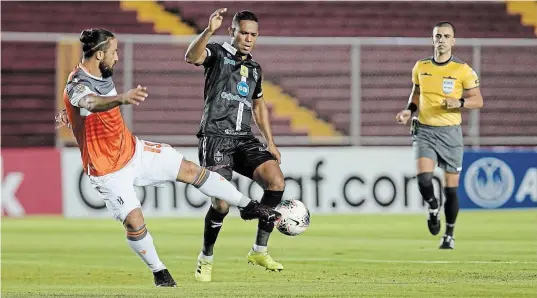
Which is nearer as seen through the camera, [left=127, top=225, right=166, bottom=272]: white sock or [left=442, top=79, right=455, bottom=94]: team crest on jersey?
[left=127, top=225, right=166, bottom=272]: white sock

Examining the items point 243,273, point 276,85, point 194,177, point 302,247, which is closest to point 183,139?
point 276,85

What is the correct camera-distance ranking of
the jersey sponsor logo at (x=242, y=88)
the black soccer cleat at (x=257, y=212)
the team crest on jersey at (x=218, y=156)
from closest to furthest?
the black soccer cleat at (x=257, y=212) → the team crest on jersey at (x=218, y=156) → the jersey sponsor logo at (x=242, y=88)

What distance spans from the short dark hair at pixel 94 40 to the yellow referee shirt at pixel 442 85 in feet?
14.8

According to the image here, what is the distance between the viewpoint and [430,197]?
472 inches

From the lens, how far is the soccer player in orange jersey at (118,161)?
330 inches

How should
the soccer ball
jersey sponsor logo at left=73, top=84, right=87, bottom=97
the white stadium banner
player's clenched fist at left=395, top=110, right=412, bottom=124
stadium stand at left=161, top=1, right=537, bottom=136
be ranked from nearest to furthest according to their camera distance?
jersey sponsor logo at left=73, top=84, right=87, bottom=97, the soccer ball, player's clenched fist at left=395, top=110, right=412, bottom=124, the white stadium banner, stadium stand at left=161, top=1, right=537, bottom=136

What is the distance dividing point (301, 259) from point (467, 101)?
2.28 metres

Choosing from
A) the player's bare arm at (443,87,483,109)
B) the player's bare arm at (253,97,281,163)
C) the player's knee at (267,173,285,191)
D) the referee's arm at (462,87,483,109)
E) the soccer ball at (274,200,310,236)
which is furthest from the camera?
the referee's arm at (462,87,483,109)

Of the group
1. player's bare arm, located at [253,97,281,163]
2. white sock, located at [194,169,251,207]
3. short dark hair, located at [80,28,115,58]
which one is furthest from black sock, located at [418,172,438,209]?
short dark hair, located at [80,28,115,58]

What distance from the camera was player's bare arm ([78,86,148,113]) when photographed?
7.59 meters

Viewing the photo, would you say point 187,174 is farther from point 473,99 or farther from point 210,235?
point 473,99

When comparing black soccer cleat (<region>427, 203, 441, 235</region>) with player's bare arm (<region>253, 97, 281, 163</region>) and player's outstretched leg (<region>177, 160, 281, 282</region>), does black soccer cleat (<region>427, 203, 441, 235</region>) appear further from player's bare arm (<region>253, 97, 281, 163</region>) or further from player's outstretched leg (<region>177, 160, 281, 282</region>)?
player's outstretched leg (<region>177, 160, 281, 282</region>)

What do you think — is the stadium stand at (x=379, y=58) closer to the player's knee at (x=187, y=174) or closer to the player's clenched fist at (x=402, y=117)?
the player's clenched fist at (x=402, y=117)

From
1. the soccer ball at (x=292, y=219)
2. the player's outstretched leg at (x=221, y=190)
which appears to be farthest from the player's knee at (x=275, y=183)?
the player's outstretched leg at (x=221, y=190)
